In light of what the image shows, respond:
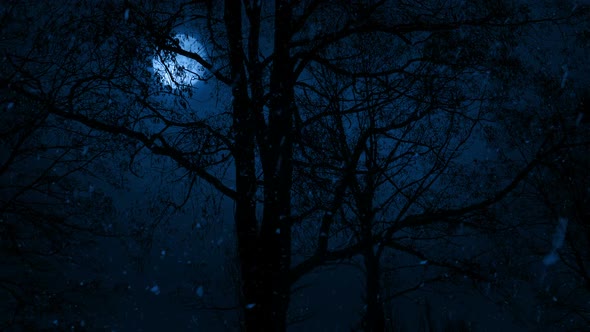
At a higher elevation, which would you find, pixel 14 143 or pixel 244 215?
pixel 14 143

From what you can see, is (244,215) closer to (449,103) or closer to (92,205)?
(449,103)

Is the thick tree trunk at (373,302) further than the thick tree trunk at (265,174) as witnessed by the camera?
Yes

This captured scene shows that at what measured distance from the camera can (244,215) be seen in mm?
6883

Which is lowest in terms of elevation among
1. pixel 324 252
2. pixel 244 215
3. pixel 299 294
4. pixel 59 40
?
pixel 324 252

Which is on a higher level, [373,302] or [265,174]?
[265,174]

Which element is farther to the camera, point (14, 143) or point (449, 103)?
point (14, 143)

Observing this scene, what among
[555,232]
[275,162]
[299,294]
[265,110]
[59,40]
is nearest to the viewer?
[275,162]

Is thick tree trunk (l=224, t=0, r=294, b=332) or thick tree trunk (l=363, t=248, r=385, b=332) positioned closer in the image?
thick tree trunk (l=224, t=0, r=294, b=332)

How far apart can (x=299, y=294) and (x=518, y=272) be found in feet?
84.3

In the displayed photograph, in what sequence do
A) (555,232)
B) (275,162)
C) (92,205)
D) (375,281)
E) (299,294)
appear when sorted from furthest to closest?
(299,294), (555,232), (375,281), (92,205), (275,162)

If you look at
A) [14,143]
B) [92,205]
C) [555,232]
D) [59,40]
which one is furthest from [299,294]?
[59,40]

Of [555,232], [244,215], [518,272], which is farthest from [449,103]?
[555,232]

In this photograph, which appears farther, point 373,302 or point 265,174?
point 373,302

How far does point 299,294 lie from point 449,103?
3357 centimetres
